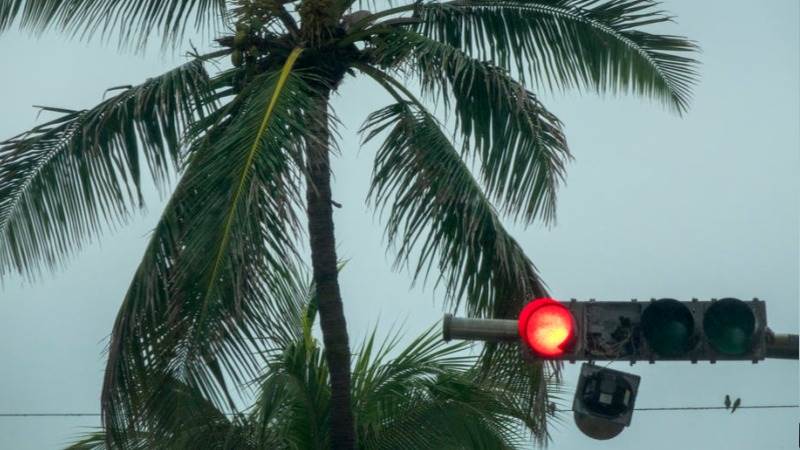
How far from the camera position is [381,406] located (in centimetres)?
1650

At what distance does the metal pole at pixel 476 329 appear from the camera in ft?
33.6

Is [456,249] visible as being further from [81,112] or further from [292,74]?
[81,112]

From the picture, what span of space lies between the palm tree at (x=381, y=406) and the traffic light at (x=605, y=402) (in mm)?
5176

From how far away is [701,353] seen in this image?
32.9 ft

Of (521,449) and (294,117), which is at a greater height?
(294,117)

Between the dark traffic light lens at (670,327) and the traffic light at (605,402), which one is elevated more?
the dark traffic light lens at (670,327)

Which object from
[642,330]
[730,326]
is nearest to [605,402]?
[642,330]

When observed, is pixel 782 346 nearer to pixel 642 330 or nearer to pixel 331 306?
pixel 642 330

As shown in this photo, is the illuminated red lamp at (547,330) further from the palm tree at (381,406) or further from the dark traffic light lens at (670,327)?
the palm tree at (381,406)

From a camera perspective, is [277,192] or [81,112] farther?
[81,112]

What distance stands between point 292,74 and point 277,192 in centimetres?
151

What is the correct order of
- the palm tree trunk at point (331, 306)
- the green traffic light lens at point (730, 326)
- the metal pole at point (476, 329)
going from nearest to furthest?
the green traffic light lens at point (730, 326)
the metal pole at point (476, 329)
the palm tree trunk at point (331, 306)

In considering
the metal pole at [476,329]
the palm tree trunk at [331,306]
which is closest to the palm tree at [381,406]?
the palm tree trunk at [331,306]

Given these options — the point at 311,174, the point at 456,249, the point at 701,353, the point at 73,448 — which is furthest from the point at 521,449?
the point at 701,353
